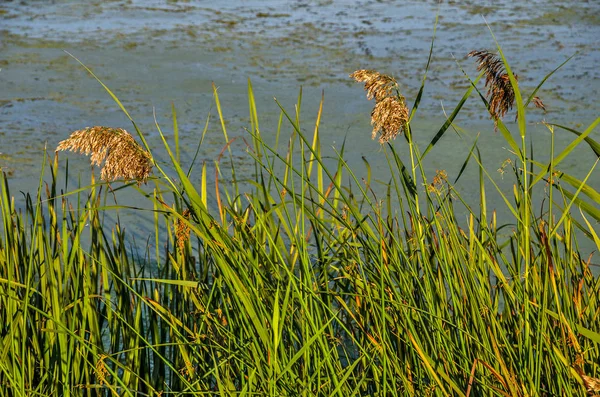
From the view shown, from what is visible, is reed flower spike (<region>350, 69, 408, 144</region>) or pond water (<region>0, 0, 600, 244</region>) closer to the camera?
reed flower spike (<region>350, 69, 408, 144</region>)

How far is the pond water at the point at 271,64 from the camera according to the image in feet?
11.6

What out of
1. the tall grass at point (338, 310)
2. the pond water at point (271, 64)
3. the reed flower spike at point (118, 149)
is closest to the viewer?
the reed flower spike at point (118, 149)

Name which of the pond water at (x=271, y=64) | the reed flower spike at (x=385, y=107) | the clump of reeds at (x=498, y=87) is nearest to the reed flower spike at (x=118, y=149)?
the reed flower spike at (x=385, y=107)

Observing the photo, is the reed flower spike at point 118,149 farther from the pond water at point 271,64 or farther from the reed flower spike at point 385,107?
the pond water at point 271,64

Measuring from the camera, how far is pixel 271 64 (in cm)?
459

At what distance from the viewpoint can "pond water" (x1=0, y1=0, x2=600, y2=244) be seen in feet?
11.6

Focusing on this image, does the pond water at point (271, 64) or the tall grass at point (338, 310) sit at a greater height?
the tall grass at point (338, 310)

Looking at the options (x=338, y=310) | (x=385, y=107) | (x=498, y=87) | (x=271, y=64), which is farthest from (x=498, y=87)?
(x=271, y=64)

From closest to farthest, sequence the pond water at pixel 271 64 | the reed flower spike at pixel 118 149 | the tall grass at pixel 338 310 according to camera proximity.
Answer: the reed flower spike at pixel 118 149 < the tall grass at pixel 338 310 < the pond water at pixel 271 64

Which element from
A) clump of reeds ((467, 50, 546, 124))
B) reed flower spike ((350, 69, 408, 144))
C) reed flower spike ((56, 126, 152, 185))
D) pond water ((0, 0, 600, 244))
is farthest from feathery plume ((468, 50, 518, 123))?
pond water ((0, 0, 600, 244))

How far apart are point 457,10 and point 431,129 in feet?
8.79

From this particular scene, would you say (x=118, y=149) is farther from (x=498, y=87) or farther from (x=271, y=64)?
(x=271, y=64)

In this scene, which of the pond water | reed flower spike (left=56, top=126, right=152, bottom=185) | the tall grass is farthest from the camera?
the pond water

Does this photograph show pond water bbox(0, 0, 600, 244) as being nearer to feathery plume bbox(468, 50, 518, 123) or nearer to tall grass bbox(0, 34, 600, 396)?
tall grass bbox(0, 34, 600, 396)
